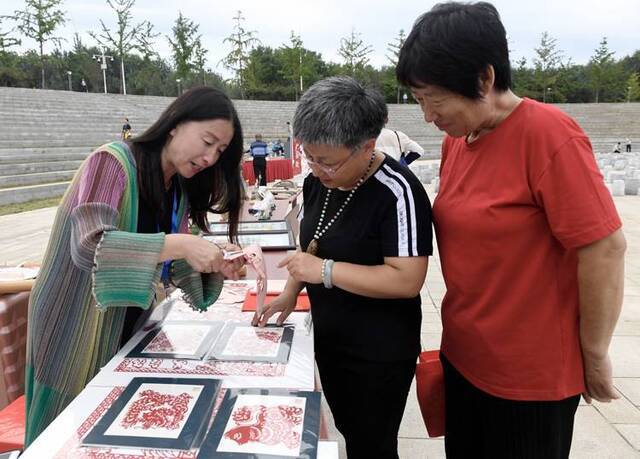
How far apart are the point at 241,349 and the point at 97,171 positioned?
2.16 ft

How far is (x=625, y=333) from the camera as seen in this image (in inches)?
137

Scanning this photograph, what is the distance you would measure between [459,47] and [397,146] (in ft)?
12.6

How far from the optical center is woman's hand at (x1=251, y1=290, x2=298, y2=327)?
61.9 inches

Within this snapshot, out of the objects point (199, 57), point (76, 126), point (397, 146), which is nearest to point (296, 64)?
point (199, 57)

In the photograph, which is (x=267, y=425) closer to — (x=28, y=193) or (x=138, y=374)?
(x=138, y=374)

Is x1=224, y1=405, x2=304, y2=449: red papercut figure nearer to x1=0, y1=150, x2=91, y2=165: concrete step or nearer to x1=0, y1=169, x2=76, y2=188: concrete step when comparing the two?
x1=0, y1=169, x2=76, y2=188: concrete step

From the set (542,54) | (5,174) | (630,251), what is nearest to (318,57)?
(542,54)

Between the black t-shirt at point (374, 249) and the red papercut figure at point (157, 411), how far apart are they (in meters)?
0.52

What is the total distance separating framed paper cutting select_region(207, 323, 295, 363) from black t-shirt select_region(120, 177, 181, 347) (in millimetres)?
306

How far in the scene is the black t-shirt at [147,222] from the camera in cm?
145

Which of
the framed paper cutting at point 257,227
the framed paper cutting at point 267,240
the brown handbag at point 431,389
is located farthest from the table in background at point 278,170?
the brown handbag at point 431,389

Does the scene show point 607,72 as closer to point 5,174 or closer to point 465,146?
point 5,174

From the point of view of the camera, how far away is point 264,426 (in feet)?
3.28

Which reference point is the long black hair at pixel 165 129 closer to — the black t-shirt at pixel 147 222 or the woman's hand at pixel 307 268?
the black t-shirt at pixel 147 222
